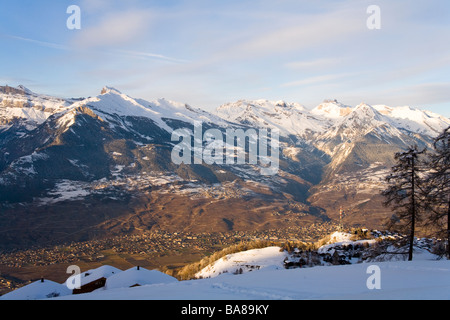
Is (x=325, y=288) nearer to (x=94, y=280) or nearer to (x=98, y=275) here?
(x=94, y=280)

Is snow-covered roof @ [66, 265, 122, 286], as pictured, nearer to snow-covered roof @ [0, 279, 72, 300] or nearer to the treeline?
snow-covered roof @ [0, 279, 72, 300]

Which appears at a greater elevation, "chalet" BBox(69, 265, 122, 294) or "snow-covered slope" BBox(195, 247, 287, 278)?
"snow-covered slope" BBox(195, 247, 287, 278)

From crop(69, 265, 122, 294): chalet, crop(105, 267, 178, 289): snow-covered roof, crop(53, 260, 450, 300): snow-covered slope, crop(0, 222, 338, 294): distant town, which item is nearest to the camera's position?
crop(53, 260, 450, 300): snow-covered slope

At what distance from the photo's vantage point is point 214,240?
136m

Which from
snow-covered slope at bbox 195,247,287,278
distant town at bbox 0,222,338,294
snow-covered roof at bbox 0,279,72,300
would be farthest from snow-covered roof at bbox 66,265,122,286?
distant town at bbox 0,222,338,294

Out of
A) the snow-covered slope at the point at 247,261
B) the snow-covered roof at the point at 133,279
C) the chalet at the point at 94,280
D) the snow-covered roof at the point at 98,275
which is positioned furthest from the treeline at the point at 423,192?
the snow-covered roof at the point at 98,275

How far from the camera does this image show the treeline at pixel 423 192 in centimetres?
2422

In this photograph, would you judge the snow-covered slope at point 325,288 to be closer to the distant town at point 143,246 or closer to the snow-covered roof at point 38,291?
the snow-covered roof at point 38,291

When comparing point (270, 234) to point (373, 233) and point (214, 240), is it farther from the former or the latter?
point (373, 233)

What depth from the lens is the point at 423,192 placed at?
2472 cm

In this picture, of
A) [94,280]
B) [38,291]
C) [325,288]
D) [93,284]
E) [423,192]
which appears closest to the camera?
[325,288]

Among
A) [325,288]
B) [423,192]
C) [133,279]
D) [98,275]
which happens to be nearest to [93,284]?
[98,275]

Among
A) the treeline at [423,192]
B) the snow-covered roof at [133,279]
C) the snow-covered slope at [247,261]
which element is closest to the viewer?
the treeline at [423,192]

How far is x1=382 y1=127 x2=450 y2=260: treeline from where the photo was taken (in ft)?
79.5
